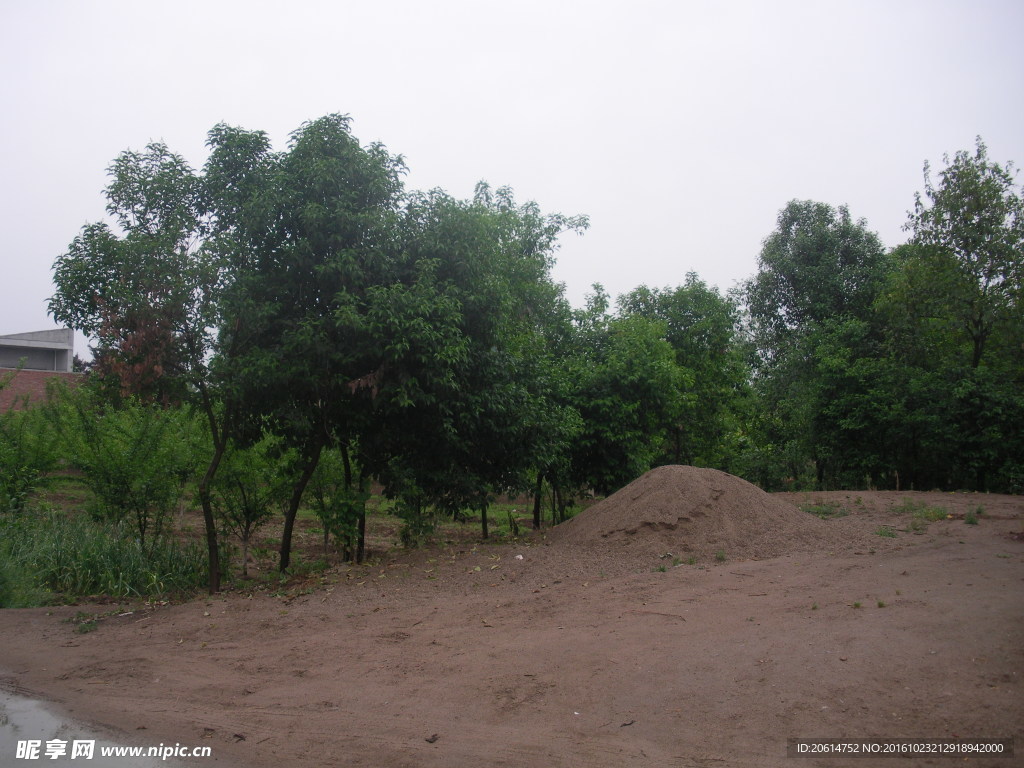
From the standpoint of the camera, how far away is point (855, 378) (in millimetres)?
20438

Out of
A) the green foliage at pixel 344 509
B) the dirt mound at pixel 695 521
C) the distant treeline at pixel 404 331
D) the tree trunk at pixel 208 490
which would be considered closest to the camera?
the distant treeline at pixel 404 331

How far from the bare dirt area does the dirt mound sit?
0.06 m

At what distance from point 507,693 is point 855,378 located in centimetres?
1789

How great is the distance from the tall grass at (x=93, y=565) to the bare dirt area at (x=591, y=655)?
103 cm

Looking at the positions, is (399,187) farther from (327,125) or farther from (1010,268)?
(1010,268)

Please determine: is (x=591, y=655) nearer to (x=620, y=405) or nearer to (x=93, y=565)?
(x=93, y=565)

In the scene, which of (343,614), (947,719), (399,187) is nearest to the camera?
(947,719)

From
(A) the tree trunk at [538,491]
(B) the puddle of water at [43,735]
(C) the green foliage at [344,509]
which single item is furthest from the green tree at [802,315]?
(B) the puddle of water at [43,735]

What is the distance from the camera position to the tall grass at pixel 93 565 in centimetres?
991

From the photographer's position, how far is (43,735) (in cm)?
507

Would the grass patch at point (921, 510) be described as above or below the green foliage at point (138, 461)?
below

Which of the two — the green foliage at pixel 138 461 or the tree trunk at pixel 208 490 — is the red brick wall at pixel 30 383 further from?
the tree trunk at pixel 208 490

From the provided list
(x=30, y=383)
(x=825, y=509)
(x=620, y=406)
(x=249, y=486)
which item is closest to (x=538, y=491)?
(x=620, y=406)

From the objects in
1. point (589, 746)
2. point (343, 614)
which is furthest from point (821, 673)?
point (343, 614)
